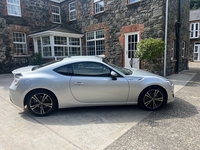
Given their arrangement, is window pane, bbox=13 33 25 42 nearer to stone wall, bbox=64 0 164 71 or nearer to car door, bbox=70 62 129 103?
stone wall, bbox=64 0 164 71

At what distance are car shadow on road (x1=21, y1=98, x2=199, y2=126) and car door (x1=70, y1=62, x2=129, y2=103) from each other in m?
0.34

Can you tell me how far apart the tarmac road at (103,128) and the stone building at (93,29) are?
5.38 metres

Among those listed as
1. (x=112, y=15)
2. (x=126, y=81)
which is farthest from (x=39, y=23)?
(x=126, y=81)

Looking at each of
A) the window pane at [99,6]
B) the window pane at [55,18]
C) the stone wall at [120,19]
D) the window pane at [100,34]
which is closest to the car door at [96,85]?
the stone wall at [120,19]

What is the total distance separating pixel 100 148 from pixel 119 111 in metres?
1.53

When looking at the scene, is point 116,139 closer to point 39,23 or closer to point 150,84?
point 150,84

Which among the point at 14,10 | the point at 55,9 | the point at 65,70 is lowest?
the point at 65,70

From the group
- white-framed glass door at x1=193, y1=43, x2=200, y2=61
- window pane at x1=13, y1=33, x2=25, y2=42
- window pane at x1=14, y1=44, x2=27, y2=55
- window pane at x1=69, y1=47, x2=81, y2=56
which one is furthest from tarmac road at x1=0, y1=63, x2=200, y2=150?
white-framed glass door at x1=193, y1=43, x2=200, y2=61

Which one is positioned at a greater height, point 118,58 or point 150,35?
point 150,35

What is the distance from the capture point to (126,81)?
3.67 metres

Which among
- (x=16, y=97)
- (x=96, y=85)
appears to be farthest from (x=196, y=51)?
(x=16, y=97)

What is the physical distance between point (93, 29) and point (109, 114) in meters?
8.81

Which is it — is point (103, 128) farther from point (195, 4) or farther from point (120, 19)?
point (195, 4)

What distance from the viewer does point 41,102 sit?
11.8 feet
